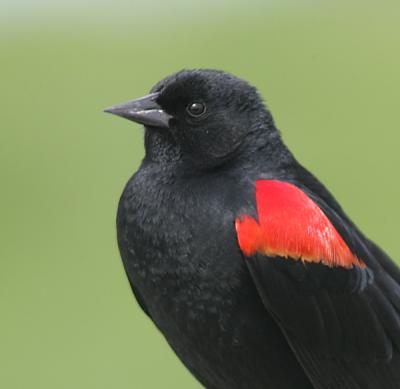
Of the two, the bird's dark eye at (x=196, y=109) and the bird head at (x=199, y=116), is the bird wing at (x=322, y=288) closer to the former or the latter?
the bird head at (x=199, y=116)

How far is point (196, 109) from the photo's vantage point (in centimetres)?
428

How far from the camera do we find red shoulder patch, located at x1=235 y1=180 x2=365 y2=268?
4.01 metres

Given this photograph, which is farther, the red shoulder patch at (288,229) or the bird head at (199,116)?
the bird head at (199,116)

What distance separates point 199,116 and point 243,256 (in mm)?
501

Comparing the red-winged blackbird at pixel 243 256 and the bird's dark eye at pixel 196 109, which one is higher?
the bird's dark eye at pixel 196 109

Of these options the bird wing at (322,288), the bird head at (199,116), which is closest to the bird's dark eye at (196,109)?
the bird head at (199,116)

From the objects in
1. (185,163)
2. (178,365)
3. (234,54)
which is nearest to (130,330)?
(178,365)

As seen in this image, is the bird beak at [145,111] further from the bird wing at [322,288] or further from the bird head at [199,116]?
the bird wing at [322,288]

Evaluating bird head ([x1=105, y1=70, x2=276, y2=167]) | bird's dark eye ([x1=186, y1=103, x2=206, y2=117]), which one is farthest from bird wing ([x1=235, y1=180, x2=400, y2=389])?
bird's dark eye ([x1=186, y1=103, x2=206, y2=117])

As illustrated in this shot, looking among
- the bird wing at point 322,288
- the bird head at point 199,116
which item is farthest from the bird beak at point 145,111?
the bird wing at point 322,288

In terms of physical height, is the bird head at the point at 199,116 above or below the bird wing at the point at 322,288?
above

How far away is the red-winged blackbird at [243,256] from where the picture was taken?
4031mm

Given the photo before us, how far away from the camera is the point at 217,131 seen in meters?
4.26

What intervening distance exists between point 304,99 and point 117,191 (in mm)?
2256
